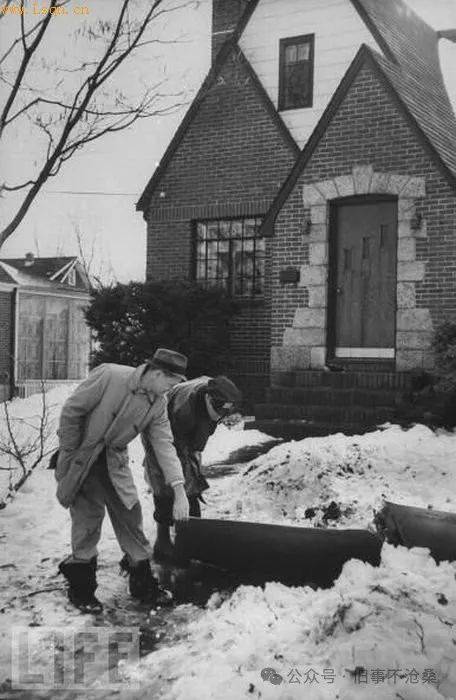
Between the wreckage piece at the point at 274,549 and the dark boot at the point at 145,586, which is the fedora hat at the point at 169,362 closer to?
the wreckage piece at the point at 274,549

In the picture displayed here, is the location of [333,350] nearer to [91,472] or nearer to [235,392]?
[235,392]

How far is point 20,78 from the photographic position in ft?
25.9

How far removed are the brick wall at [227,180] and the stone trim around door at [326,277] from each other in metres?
2.36

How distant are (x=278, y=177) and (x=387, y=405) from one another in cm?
565

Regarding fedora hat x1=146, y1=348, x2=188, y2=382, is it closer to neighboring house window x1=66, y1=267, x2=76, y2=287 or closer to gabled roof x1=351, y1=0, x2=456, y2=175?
gabled roof x1=351, y1=0, x2=456, y2=175

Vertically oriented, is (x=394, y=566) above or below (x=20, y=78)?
below

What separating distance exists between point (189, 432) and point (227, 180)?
31.5 feet

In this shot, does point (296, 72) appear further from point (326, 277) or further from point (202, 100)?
point (326, 277)

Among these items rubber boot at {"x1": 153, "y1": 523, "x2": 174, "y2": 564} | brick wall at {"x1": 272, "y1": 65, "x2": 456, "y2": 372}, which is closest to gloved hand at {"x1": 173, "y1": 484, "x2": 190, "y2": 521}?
rubber boot at {"x1": 153, "y1": 523, "x2": 174, "y2": 564}

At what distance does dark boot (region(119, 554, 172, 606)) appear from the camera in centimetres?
524

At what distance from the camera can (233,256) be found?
1519 cm

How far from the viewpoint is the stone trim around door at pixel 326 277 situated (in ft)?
37.5

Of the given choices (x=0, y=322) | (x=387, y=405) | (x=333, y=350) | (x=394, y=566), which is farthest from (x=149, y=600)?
(x=0, y=322)

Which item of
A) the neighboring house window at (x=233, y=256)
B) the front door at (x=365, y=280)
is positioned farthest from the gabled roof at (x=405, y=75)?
the neighboring house window at (x=233, y=256)
